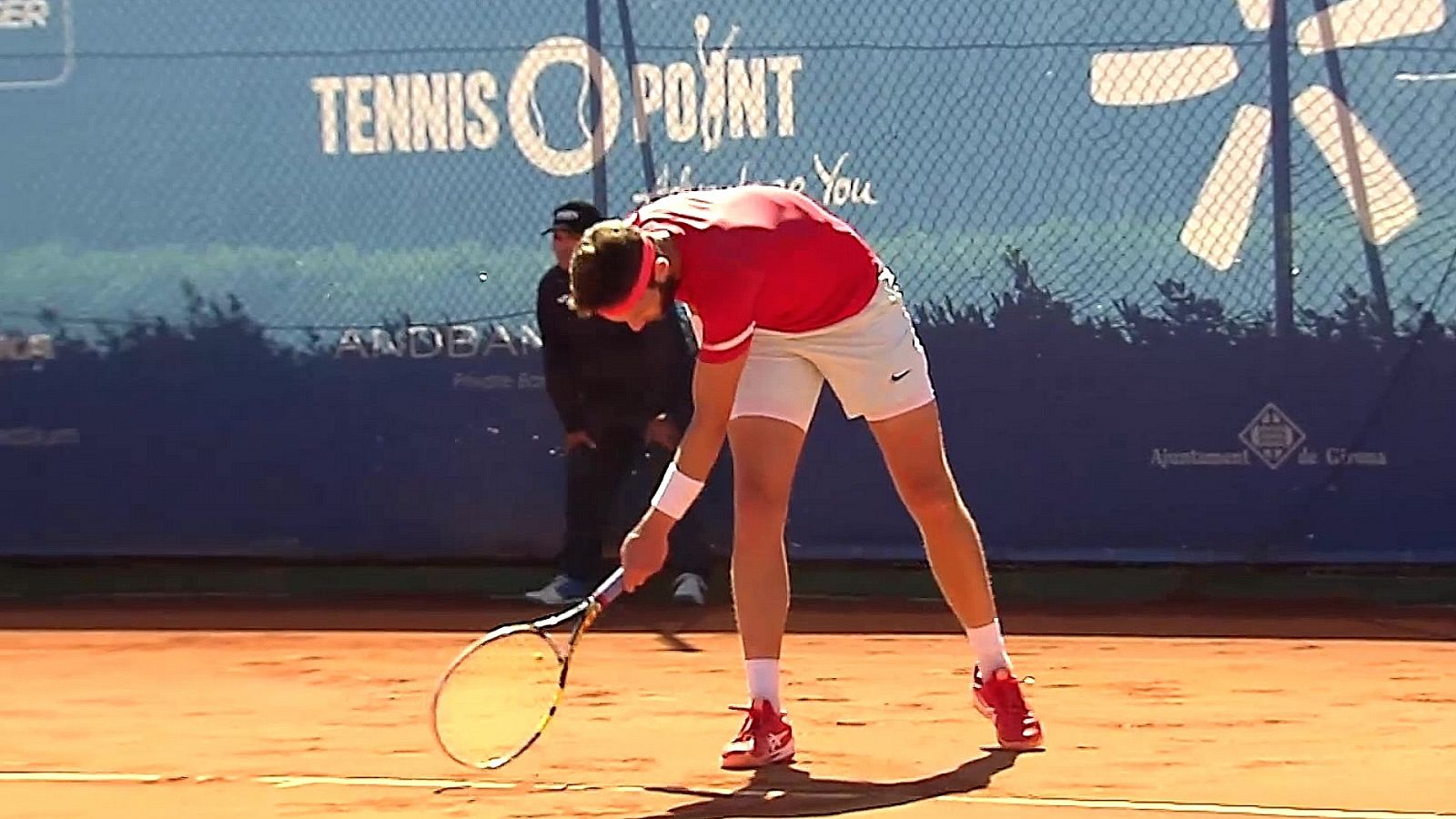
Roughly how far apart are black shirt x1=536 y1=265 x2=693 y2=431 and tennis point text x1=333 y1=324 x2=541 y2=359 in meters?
0.33

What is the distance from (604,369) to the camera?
28.9 ft

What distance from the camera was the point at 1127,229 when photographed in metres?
8.73

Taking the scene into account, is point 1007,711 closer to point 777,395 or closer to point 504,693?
point 777,395

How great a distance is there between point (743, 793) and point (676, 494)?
0.62 meters

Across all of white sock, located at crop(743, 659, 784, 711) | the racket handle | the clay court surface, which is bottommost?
the clay court surface

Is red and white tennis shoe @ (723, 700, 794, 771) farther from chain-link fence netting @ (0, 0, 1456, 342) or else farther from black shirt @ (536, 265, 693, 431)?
chain-link fence netting @ (0, 0, 1456, 342)

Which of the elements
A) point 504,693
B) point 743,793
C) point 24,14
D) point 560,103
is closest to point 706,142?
point 560,103

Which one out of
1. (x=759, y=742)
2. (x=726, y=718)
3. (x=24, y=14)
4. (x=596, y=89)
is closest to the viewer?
(x=759, y=742)

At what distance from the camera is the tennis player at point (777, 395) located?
5.11m

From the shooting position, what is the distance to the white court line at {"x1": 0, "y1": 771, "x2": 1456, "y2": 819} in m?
4.77

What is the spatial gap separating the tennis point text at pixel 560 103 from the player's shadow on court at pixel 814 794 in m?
3.93

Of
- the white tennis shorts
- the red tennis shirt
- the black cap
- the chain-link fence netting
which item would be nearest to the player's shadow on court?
the white tennis shorts

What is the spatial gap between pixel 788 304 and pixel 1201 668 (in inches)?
98.0

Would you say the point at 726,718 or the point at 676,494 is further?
the point at 726,718
